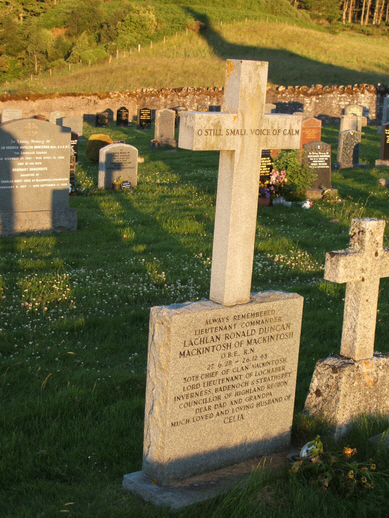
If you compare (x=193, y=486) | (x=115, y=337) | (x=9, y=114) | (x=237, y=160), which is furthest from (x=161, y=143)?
(x=193, y=486)

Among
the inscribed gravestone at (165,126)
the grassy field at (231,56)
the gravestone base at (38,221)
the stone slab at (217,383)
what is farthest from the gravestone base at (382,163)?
the grassy field at (231,56)

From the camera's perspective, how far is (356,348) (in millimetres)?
4250

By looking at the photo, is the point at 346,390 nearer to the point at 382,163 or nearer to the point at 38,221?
the point at 38,221

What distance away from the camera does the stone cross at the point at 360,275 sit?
407 centimetres

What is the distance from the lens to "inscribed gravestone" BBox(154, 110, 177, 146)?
22.9 metres

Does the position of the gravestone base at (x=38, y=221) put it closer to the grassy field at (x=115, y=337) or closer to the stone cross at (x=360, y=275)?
the grassy field at (x=115, y=337)

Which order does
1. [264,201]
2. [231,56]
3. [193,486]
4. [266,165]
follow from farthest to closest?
[231,56]
[266,165]
[264,201]
[193,486]

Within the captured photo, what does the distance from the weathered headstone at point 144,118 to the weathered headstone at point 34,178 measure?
71.1 feet

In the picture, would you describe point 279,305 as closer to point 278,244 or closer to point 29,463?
point 29,463

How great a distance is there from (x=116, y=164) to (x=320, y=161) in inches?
194

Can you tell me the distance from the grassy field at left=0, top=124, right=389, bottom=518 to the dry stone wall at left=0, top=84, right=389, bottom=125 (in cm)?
2233

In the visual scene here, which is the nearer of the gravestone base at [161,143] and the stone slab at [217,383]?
the stone slab at [217,383]

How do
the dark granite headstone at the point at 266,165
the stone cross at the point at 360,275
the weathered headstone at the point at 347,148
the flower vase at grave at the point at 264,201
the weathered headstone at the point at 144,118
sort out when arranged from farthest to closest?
the weathered headstone at the point at 144,118
the weathered headstone at the point at 347,148
the dark granite headstone at the point at 266,165
the flower vase at grave at the point at 264,201
the stone cross at the point at 360,275

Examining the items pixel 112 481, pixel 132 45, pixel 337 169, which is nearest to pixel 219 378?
pixel 112 481
